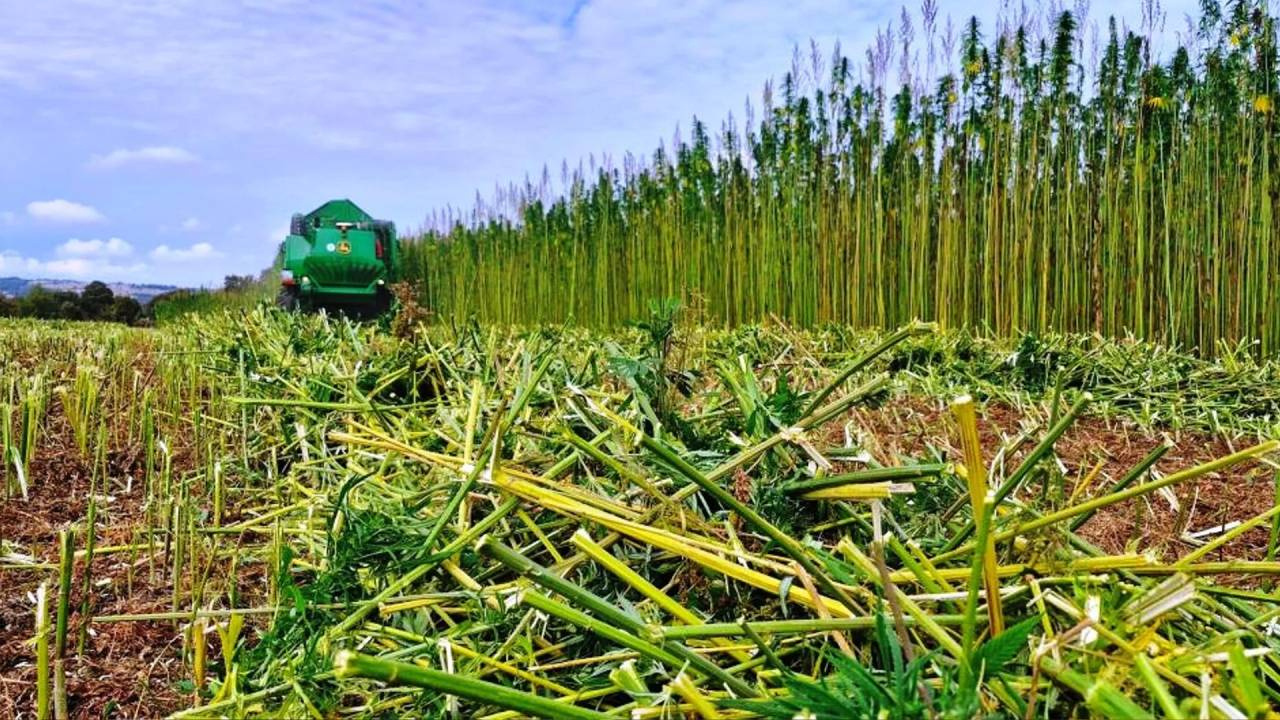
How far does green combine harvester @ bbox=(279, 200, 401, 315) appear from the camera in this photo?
9578 millimetres

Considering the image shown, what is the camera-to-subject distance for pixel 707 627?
Answer: 843mm

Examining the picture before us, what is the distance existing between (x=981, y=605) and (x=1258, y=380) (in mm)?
3062

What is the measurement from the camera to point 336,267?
31.6 ft

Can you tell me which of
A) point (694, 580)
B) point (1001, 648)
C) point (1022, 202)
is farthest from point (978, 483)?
point (1022, 202)

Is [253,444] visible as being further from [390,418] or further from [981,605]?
[981,605]

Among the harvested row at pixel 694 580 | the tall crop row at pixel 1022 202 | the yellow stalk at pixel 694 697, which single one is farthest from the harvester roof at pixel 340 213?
the yellow stalk at pixel 694 697

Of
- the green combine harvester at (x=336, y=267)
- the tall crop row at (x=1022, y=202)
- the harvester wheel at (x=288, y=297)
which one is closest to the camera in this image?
the tall crop row at (x=1022, y=202)

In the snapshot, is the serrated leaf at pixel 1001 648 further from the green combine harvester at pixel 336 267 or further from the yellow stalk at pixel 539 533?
the green combine harvester at pixel 336 267

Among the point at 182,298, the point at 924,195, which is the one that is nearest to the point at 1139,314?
the point at 924,195

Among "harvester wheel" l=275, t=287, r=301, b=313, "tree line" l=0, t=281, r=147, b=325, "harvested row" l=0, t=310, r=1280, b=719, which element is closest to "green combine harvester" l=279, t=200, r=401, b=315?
"harvester wheel" l=275, t=287, r=301, b=313

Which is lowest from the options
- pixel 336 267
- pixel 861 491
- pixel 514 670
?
pixel 514 670

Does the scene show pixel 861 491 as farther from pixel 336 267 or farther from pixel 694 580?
pixel 336 267

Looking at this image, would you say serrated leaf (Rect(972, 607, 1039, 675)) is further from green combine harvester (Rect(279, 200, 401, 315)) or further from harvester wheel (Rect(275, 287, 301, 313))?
harvester wheel (Rect(275, 287, 301, 313))

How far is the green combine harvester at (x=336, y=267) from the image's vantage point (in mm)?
9578
